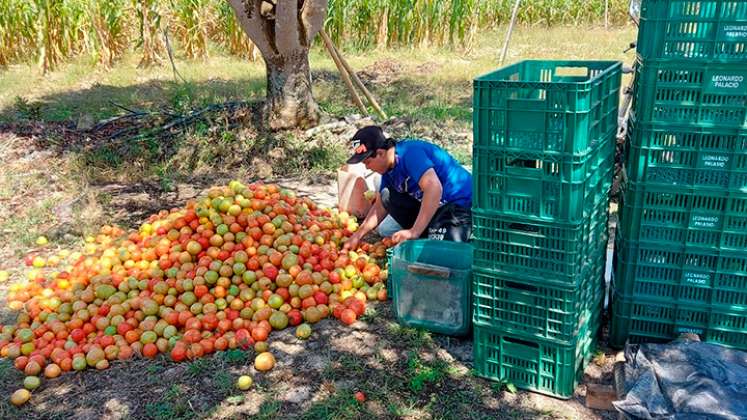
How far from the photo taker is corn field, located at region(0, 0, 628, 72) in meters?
13.5

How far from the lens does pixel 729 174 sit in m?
3.23

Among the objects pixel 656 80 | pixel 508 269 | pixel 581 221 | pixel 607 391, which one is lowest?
pixel 607 391

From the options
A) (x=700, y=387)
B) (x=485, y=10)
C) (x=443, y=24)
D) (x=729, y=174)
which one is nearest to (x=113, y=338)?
(x=700, y=387)

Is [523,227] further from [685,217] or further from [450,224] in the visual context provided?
[450,224]

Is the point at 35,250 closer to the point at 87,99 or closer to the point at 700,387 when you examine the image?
the point at 700,387

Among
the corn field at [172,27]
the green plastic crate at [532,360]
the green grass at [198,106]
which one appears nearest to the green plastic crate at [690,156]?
the green plastic crate at [532,360]

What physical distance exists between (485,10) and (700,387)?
1863 cm

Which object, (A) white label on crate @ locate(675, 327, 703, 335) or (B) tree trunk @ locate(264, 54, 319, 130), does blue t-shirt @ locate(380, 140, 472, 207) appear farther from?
(B) tree trunk @ locate(264, 54, 319, 130)

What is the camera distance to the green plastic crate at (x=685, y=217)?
129 inches

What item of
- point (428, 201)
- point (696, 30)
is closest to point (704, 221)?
point (696, 30)

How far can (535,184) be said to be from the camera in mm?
3135

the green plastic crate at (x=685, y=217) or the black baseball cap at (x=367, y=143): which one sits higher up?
the black baseball cap at (x=367, y=143)

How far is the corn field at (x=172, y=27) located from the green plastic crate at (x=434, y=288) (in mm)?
9123

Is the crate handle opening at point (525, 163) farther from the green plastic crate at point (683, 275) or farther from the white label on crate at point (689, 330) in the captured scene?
the white label on crate at point (689, 330)
